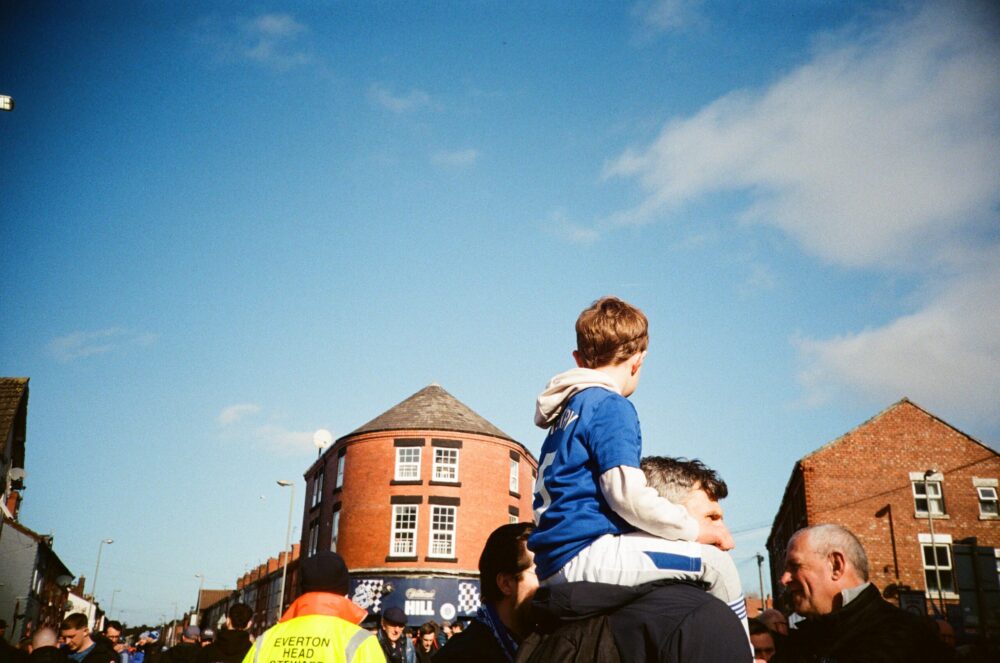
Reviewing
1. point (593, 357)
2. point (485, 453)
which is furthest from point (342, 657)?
point (485, 453)

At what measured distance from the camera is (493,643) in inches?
143

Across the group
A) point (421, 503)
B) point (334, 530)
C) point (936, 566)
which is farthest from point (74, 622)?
point (334, 530)

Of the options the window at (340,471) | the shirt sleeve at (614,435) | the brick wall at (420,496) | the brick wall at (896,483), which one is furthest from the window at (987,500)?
the shirt sleeve at (614,435)

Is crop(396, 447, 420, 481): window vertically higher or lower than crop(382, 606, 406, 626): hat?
higher

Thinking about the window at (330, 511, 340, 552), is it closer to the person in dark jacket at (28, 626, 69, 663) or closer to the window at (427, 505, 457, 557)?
the window at (427, 505, 457, 557)

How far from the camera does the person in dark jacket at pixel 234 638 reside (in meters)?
7.45

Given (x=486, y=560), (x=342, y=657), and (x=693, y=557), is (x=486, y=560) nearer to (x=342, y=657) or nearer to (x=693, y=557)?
(x=342, y=657)

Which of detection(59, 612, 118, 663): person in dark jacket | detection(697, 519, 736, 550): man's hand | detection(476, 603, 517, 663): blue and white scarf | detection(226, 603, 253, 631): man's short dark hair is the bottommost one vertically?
detection(59, 612, 118, 663): person in dark jacket

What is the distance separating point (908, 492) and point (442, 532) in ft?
75.3

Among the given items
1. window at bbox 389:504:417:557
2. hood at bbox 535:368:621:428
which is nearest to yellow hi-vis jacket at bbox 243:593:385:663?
hood at bbox 535:368:621:428

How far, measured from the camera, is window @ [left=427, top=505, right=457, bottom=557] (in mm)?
39344

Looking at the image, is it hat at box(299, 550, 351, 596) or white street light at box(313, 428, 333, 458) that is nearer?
hat at box(299, 550, 351, 596)

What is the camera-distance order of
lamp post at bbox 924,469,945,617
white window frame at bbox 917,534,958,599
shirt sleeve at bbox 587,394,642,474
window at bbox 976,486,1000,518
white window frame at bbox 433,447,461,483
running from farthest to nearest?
white window frame at bbox 433,447,461,483, window at bbox 976,486,1000,518, white window frame at bbox 917,534,958,599, lamp post at bbox 924,469,945,617, shirt sleeve at bbox 587,394,642,474

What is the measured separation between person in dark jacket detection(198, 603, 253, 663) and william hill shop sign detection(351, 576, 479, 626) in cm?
3152
